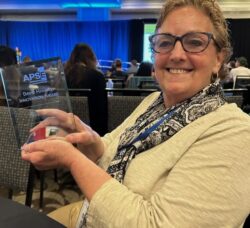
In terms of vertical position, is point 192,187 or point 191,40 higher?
point 191,40

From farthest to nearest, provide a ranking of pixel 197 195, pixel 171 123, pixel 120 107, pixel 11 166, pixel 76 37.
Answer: pixel 76 37 < pixel 120 107 < pixel 11 166 < pixel 171 123 < pixel 197 195

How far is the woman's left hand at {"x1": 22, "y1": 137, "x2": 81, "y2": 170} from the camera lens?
76 centimetres

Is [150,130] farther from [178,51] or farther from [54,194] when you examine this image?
[54,194]

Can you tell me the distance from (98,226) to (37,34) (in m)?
11.5

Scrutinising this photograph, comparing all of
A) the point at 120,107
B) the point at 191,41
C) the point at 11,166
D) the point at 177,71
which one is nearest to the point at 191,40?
the point at 191,41

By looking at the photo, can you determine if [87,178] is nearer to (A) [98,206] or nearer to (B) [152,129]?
(A) [98,206]

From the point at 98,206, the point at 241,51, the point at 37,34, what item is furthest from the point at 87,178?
the point at 37,34

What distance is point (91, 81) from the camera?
2834mm

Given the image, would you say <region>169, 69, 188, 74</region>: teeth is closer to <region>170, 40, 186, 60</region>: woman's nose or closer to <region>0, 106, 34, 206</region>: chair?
<region>170, 40, 186, 60</region>: woman's nose

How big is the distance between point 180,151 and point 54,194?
2.02m

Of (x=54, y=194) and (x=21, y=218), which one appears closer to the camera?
(x=21, y=218)

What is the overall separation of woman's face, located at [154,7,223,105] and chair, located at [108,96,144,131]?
1135 mm

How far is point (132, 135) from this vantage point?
0.98m

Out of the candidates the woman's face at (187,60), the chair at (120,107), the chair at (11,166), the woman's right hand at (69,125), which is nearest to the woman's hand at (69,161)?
the woman's right hand at (69,125)
